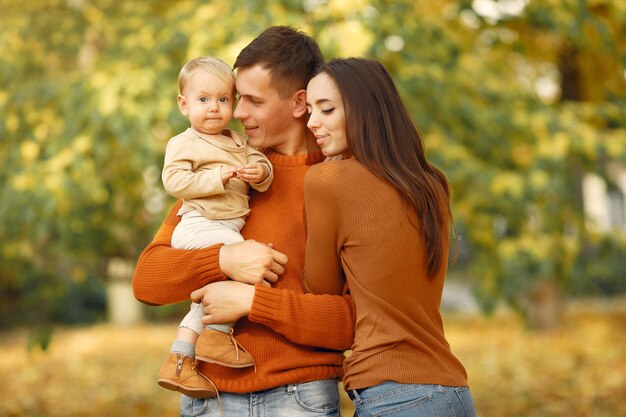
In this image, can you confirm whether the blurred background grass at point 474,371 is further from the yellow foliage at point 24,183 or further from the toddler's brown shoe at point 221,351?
the toddler's brown shoe at point 221,351

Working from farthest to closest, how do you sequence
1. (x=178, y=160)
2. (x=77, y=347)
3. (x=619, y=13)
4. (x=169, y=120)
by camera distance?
(x=77, y=347) → (x=619, y=13) → (x=169, y=120) → (x=178, y=160)

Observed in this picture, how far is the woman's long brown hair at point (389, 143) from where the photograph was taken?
2.32 m

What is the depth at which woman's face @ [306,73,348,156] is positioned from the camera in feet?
7.81

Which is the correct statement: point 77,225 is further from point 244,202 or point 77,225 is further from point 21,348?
point 21,348

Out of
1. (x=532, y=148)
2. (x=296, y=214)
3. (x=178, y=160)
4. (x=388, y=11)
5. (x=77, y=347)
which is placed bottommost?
(x=77, y=347)

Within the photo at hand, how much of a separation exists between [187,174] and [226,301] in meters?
0.38

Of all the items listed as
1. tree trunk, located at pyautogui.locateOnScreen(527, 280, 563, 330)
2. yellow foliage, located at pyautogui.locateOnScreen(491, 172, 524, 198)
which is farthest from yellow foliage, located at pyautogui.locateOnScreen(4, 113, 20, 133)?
tree trunk, located at pyautogui.locateOnScreen(527, 280, 563, 330)

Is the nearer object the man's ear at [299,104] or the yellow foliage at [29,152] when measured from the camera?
the man's ear at [299,104]

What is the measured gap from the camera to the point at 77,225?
596 cm

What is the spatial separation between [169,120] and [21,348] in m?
11.1

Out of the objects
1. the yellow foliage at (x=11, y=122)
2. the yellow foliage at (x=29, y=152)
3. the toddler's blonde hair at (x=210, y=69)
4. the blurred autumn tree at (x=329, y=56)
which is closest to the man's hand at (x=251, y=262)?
the toddler's blonde hair at (x=210, y=69)

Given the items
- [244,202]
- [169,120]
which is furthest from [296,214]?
[169,120]

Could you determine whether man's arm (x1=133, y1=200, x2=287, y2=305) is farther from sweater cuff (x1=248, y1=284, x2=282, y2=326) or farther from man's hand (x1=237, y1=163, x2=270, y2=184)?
man's hand (x1=237, y1=163, x2=270, y2=184)

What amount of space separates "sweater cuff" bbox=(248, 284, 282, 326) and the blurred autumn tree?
278 cm
